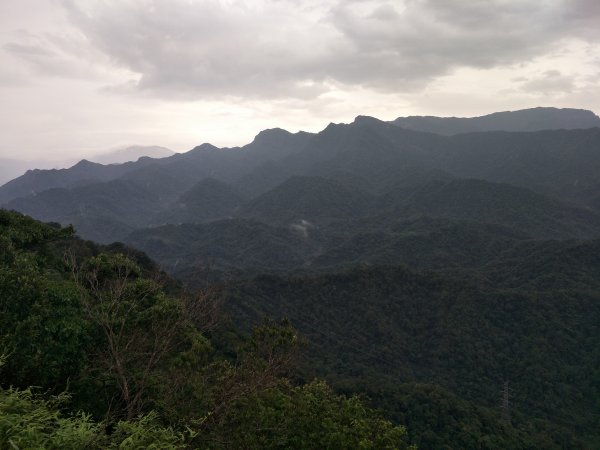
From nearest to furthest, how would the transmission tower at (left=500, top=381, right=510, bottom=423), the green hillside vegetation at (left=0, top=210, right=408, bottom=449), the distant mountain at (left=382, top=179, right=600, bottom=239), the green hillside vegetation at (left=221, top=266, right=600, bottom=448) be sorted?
the green hillside vegetation at (left=0, top=210, right=408, bottom=449) < the green hillside vegetation at (left=221, top=266, right=600, bottom=448) < the transmission tower at (left=500, top=381, right=510, bottom=423) < the distant mountain at (left=382, top=179, right=600, bottom=239)

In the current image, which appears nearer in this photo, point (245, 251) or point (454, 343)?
point (454, 343)

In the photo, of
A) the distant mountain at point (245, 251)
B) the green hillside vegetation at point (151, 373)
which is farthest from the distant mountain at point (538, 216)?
the green hillside vegetation at point (151, 373)

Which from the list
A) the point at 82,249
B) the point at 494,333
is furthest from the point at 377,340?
the point at 82,249

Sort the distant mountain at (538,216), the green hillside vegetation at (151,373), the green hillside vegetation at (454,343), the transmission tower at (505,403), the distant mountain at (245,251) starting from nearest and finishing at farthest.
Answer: the green hillside vegetation at (151,373) < the green hillside vegetation at (454,343) < the transmission tower at (505,403) < the distant mountain at (538,216) < the distant mountain at (245,251)

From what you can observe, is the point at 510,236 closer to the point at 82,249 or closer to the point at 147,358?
the point at 82,249

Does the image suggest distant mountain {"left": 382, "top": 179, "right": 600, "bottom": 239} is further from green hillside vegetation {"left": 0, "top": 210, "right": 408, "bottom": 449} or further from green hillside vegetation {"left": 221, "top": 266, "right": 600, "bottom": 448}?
green hillside vegetation {"left": 0, "top": 210, "right": 408, "bottom": 449}

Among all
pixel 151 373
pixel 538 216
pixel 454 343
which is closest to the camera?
pixel 151 373

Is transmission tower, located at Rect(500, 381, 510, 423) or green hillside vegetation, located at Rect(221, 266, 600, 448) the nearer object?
green hillside vegetation, located at Rect(221, 266, 600, 448)

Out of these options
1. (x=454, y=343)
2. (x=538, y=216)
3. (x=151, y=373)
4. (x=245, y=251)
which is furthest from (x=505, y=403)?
(x=538, y=216)

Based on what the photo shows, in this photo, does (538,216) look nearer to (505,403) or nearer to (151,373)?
(505,403)

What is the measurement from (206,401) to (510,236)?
160 meters

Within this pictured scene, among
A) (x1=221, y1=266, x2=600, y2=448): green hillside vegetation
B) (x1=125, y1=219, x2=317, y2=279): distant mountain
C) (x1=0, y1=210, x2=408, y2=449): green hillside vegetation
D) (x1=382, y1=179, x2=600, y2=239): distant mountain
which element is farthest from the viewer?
(x1=125, y1=219, x2=317, y2=279): distant mountain

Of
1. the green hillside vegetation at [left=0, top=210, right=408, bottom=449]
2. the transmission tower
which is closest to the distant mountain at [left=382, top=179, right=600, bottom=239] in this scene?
the transmission tower

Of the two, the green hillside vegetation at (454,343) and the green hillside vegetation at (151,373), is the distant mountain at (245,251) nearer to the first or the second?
the green hillside vegetation at (454,343)
